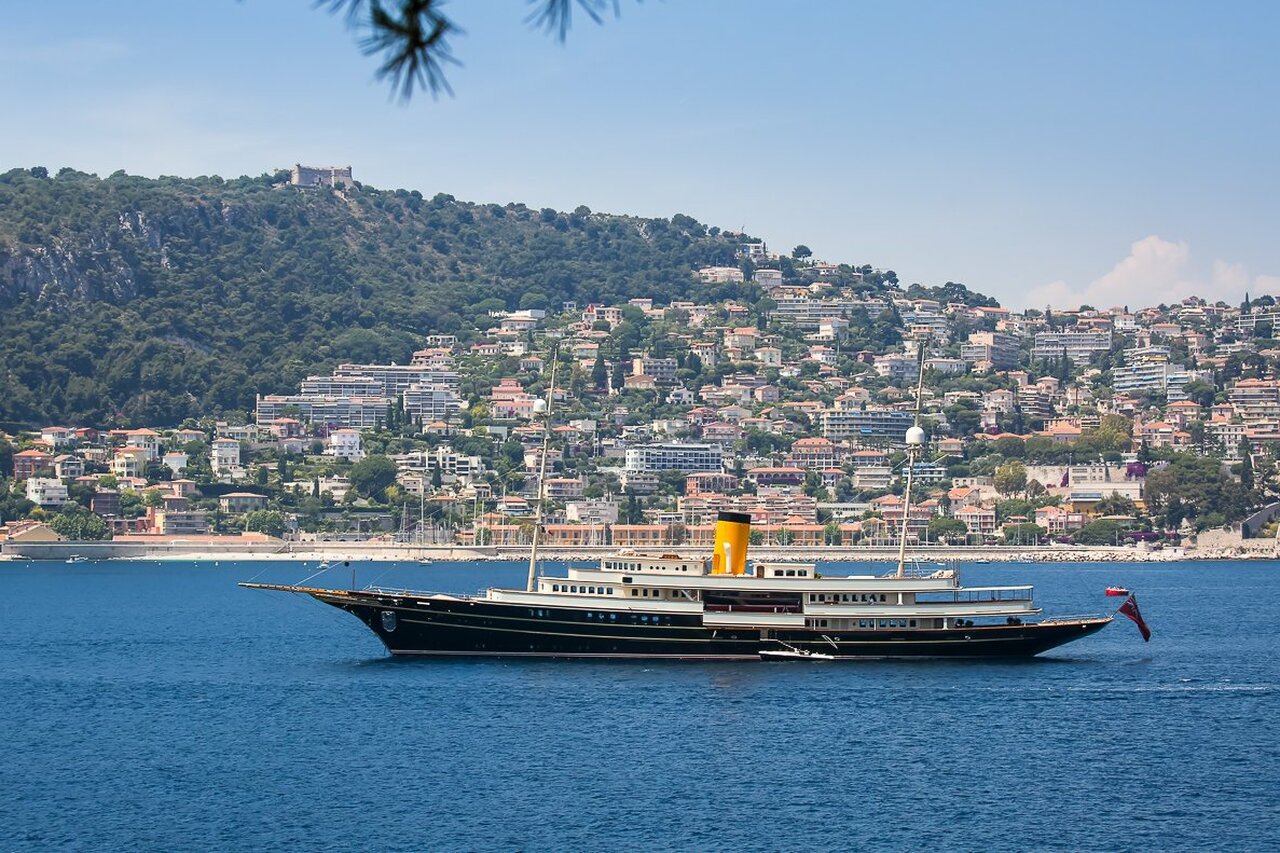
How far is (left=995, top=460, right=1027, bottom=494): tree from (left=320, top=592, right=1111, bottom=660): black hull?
408 ft

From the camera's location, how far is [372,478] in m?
175

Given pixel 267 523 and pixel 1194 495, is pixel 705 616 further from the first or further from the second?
pixel 1194 495

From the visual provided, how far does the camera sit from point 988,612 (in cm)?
5809

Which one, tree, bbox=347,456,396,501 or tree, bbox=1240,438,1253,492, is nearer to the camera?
tree, bbox=1240,438,1253,492

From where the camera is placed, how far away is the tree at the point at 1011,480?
596 ft

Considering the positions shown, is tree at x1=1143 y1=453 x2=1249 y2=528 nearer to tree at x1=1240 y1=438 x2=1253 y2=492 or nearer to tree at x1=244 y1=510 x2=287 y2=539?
tree at x1=1240 y1=438 x2=1253 y2=492

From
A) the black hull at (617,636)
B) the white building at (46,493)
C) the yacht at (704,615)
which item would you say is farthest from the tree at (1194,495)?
the yacht at (704,615)

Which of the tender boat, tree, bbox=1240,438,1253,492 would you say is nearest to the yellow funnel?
the tender boat

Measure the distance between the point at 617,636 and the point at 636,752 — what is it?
14.3m

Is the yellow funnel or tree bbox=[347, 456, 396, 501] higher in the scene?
tree bbox=[347, 456, 396, 501]

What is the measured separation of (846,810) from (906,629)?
67.3 ft

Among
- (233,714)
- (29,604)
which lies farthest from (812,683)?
(29,604)

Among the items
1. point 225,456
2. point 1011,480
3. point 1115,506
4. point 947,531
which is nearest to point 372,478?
point 225,456

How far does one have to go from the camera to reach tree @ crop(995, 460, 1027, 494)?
182 meters
